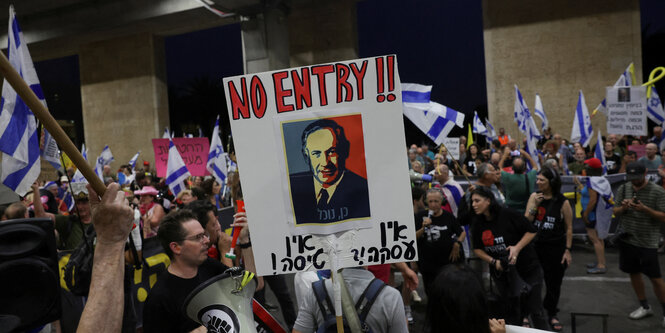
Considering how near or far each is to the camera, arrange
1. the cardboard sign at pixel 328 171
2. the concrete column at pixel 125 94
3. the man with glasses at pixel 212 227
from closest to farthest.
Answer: the cardboard sign at pixel 328 171
the man with glasses at pixel 212 227
the concrete column at pixel 125 94

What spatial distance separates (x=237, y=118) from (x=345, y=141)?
61 cm

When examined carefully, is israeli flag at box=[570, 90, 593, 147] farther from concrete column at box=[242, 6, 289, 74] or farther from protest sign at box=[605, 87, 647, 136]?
Answer: concrete column at box=[242, 6, 289, 74]

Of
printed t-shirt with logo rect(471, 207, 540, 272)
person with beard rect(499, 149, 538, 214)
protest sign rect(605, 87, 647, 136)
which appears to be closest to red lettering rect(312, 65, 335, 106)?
printed t-shirt with logo rect(471, 207, 540, 272)

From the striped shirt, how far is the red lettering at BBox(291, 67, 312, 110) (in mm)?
5055

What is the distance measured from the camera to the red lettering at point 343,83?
9.20 ft

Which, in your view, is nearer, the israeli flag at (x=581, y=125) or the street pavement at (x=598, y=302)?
the street pavement at (x=598, y=302)

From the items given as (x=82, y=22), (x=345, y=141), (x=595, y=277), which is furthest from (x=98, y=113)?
(x=345, y=141)

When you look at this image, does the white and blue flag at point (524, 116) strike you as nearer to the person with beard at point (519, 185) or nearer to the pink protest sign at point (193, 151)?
the person with beard at point (519, 185)

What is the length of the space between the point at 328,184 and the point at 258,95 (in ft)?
2.07

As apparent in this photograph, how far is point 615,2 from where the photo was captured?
18.1m

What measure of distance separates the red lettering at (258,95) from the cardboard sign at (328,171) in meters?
0.02

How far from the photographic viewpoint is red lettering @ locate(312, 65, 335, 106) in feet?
9.20

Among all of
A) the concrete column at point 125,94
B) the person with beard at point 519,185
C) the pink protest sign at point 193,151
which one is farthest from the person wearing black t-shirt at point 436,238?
the concrete column at point 125,94

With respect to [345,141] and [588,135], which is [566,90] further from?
[345,141]
